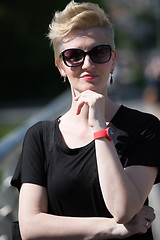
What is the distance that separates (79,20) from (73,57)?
0.18 metres

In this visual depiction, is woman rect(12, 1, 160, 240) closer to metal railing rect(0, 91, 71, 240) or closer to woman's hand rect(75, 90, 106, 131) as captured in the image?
woman's hand rect(75, 90, 106, 131)

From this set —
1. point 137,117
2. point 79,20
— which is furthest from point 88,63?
A: point 137,117

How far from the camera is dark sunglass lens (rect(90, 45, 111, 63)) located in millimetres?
2225

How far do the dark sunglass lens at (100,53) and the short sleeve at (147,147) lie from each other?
364 millimetres

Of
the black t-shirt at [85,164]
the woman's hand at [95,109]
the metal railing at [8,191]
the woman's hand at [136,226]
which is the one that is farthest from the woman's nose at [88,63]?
the metal railing at [8,191]

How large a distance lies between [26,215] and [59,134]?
1.40 ft

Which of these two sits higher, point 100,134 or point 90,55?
point 90,55

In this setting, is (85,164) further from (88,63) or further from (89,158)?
(88,63)

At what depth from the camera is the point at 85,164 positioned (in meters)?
2.18

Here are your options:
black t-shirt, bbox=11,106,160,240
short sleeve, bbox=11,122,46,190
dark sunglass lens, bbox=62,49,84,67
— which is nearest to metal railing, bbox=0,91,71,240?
short sleeve, bbox=11,122,46,190

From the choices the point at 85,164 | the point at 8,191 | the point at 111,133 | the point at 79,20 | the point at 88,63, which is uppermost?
the point at 79,20

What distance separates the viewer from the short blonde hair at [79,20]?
2.22m

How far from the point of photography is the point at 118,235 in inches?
83.2

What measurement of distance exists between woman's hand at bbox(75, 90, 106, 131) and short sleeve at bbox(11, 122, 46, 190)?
33 cm
